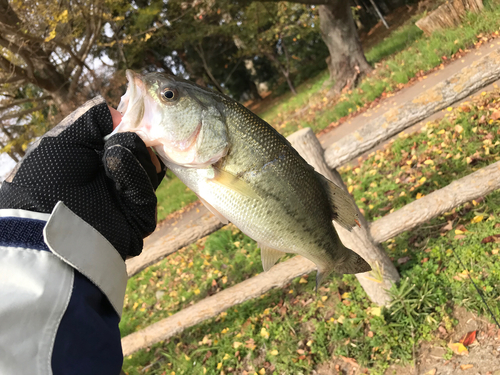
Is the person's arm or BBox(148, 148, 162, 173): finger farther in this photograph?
BBox(148, 148, 162, 173): finger

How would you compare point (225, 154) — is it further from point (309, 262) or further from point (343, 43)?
point (343, 43)

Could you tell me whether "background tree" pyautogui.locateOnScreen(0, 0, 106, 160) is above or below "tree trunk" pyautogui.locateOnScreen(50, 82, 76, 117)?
above

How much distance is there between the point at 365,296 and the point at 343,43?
404 inches

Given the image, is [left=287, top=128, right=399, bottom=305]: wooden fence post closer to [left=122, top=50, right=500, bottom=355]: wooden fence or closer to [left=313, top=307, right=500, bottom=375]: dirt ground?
[left=122, top=50, right=500, bottom=355]: wooden fence

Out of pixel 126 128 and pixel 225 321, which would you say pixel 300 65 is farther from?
pixel 126 128

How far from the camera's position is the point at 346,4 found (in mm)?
11383

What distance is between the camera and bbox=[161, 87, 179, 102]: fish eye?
1709 millimetres

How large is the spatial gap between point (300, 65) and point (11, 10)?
1725 centimetres

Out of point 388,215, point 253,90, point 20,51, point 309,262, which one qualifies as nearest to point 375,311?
point 309,262

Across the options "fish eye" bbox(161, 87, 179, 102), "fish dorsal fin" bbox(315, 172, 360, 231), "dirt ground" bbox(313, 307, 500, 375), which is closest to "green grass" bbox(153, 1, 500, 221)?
"dirt ground" bbox(313, 307, 500, 375)

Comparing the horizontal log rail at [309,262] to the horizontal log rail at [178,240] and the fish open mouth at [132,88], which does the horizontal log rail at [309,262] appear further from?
the fish open mouth at [132,88]

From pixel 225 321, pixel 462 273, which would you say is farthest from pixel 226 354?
pixel 462 273

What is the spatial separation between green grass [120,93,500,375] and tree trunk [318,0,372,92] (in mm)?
6926

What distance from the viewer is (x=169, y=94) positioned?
5.64 ft
